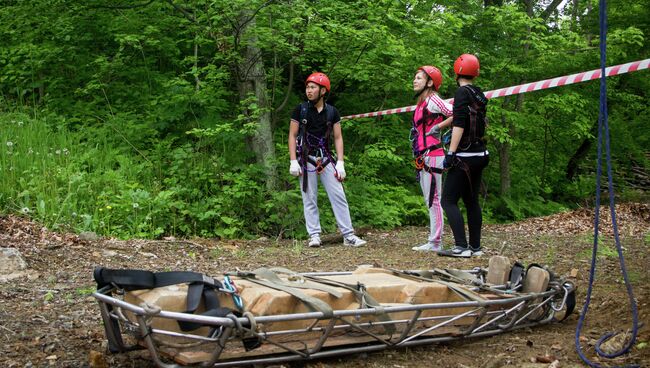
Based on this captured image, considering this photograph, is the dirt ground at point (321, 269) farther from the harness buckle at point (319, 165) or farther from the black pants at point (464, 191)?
the harness buckle at point (319, 165)

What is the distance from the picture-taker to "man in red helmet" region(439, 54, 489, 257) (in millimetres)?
7461

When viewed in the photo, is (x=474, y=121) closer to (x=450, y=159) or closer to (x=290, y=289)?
(x=450, y=159)

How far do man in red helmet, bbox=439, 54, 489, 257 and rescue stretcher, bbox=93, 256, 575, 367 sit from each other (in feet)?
9.29

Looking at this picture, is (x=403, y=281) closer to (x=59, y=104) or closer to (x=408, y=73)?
(x=408, y=73)

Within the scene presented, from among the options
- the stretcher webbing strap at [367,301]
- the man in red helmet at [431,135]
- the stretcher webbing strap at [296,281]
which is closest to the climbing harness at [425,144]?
the man in red helmet at [431,135]

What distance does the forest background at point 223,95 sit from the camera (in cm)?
991

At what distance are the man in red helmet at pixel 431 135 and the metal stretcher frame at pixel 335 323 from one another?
11.2 ft

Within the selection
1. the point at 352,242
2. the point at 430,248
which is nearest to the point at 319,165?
the point at 352,242

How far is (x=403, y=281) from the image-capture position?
14.5 feet

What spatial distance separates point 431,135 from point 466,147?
2.60 feet

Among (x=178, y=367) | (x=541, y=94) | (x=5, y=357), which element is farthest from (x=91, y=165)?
(x=541, y=94)

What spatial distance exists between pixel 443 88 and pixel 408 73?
1.61 meters

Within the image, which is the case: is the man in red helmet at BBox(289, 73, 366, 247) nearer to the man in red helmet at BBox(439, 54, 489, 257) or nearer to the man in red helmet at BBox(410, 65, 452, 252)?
the man in red helmet at BBox(410, 65, 452, 252)

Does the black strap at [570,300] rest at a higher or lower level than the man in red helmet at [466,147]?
lower
